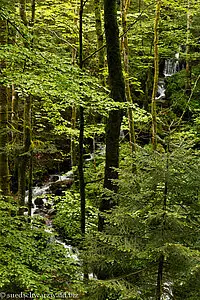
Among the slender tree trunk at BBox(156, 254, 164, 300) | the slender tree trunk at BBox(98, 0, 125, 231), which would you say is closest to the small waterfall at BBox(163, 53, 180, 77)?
the slender tree trunk at BBox(98, 0, 125, 231)

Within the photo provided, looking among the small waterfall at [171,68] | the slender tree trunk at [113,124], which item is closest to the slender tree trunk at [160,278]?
the slender tree trunk at [113,124]

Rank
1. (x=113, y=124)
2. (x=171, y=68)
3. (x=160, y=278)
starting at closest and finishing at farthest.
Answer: (x=160, y=278), (x=113, y=124), (x=171, y=68)

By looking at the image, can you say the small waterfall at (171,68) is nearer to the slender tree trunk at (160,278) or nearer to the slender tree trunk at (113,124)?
the slender tree trunk at (113,124)

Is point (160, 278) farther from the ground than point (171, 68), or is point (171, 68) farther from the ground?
point (171, 68)

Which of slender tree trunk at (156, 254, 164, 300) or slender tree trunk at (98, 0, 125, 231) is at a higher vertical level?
slender tree trunk at (98, 0, 125, 231)

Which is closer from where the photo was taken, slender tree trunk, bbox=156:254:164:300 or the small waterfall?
slender tree trunk, bbox=156:254:164:300

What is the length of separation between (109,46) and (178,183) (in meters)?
2.73

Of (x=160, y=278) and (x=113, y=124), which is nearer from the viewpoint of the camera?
(x=160, y=278)

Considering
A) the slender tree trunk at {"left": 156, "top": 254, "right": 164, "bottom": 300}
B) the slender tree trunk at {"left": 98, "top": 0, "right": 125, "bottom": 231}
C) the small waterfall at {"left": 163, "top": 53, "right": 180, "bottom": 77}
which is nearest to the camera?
the slender tree trunk at {"left": 156, "top": 254, "right": 164, "bottom": 300}

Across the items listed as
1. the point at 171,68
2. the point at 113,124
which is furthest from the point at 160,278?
the point at 171,68

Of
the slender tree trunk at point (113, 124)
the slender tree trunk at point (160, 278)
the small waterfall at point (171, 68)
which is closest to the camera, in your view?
the slender tree trunk at point (160, 278)

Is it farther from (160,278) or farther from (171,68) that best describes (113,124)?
(171,68)

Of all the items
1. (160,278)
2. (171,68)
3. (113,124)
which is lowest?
(160,278)

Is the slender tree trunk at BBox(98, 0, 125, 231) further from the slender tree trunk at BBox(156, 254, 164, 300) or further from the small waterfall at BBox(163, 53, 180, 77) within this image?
the small waterfall at BBox(163, 53, 180, 77)
